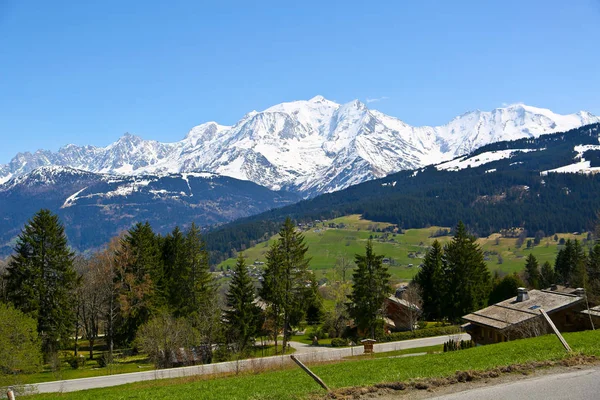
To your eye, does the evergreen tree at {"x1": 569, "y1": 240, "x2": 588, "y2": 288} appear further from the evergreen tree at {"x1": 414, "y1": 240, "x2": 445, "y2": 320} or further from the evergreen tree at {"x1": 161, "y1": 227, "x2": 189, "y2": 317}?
the evergreen tree at {"x1": 161, "y1": 227, "x2": 189, "y2": 317}

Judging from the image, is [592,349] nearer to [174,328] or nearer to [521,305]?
[521,305]

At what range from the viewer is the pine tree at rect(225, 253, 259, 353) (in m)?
57.6

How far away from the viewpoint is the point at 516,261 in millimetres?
185875

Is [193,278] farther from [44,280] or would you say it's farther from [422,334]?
[422,334]

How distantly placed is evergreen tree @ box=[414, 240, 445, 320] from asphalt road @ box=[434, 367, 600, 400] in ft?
204

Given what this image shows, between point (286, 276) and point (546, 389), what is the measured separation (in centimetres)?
4572

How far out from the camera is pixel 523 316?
4431cm

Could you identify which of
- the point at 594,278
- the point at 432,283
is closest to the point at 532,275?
the point at 432,283

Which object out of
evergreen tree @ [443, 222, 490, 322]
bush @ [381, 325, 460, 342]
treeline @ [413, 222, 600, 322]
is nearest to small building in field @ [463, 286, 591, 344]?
A: bush @ [381, 325, 460, 342]

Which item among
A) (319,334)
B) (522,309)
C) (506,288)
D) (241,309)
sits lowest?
(319,334)

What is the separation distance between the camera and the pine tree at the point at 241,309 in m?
57.6

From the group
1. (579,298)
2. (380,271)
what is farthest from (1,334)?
(579,298)

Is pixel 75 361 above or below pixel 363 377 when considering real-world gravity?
below

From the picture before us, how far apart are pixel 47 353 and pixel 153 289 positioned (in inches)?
496
